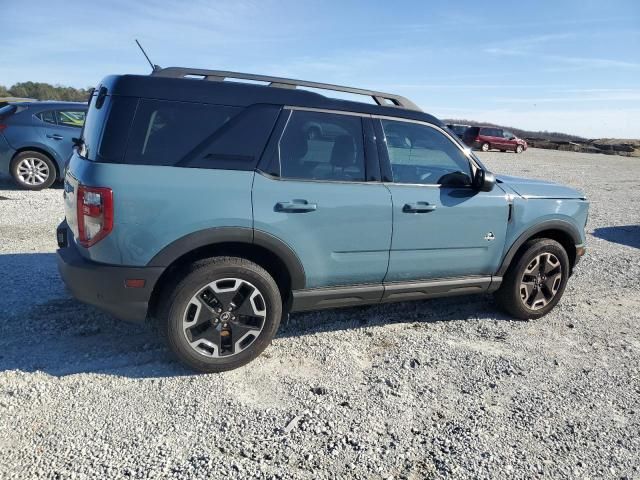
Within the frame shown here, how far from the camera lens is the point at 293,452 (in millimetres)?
2650

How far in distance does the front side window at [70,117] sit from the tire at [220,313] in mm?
7405

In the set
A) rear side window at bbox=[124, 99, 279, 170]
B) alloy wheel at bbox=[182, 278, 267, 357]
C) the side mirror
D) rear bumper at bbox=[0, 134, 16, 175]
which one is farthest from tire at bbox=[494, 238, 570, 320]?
rear bumper at bbox=[0, 134, 16, 175]

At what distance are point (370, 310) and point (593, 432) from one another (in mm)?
2092

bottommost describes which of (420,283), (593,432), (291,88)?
(593,432)

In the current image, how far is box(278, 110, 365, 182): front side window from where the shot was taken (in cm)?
347

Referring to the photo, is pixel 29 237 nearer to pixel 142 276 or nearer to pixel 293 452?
pixel 142 276

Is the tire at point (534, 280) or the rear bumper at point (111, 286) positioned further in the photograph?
the tire at point (534, 280)

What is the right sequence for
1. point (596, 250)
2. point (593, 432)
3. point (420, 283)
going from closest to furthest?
1. point (593, 432)
2. point (420, 283)
3. point (596, 250)

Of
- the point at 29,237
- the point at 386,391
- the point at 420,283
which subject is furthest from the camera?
the point at 29,237

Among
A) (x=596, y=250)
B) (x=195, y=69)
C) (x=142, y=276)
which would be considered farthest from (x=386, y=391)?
(x=596, y=250)

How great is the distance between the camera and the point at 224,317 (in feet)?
11.0

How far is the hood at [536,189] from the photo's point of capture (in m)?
4.41

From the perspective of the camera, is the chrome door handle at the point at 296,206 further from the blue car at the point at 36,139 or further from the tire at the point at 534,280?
the blue car at the point at 36,139

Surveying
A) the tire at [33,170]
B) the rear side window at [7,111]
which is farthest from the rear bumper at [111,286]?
the rear side window at [7,111]
